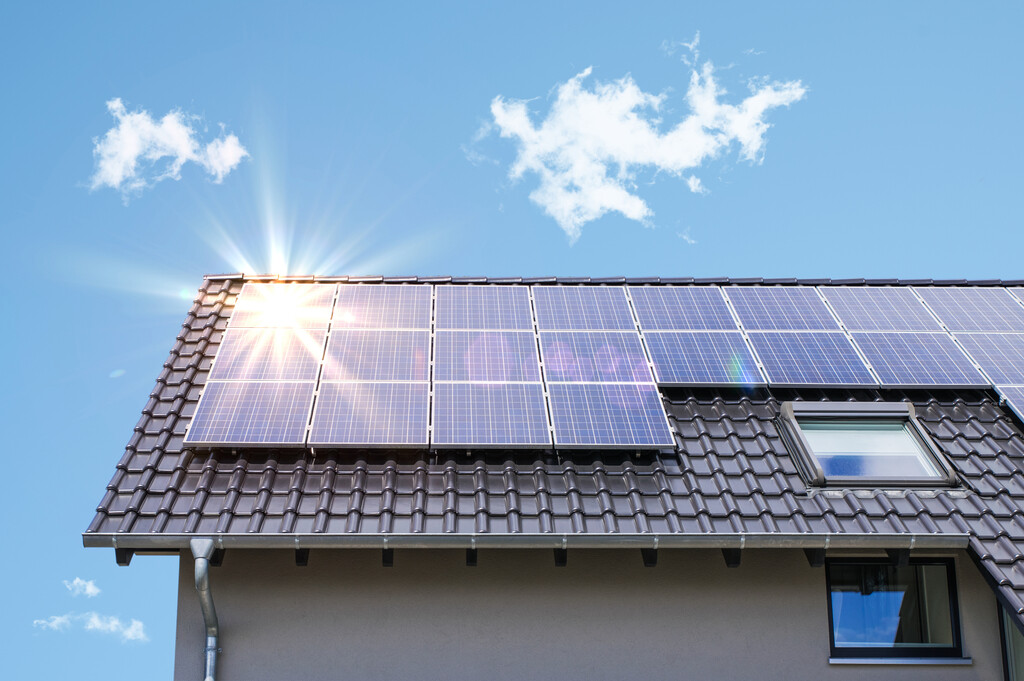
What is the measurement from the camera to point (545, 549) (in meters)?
8.41

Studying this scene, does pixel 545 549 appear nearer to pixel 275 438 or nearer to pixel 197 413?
pixel 275 438

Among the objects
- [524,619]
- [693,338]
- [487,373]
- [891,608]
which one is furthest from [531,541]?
[693,338]

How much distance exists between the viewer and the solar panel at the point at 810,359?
1029 cm

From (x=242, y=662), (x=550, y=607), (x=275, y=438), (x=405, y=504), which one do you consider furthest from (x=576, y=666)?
(x=275, y=438)

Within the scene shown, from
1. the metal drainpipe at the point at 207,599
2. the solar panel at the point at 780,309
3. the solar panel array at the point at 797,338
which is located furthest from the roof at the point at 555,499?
the solar panel at the point at 780,309

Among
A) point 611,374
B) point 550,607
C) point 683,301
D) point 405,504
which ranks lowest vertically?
point 550,607

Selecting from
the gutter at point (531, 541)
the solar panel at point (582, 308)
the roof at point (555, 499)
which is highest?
the solar panel at point (582, 308)

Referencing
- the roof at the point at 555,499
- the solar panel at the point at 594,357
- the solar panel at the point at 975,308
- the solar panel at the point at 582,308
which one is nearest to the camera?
the roof at the point at 555,499

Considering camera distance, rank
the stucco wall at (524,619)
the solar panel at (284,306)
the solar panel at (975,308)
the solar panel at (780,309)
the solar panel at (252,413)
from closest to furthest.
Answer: the stucco wall at (524,619) < the solar panel at (252,413) < the solar panel at (284,306) < the solar panel at (780,309) < the solar panel at (975,308)

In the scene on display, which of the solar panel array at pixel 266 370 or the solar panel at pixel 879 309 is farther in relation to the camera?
the solar panel at pixel 879 309

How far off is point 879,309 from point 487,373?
5549 millimetres

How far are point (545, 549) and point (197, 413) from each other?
3654mm

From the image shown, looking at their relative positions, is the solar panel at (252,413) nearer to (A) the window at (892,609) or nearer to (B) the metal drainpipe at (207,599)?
(B) the metal drainpipe at (207,599)

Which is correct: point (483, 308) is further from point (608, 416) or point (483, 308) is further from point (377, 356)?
point (608, 416)
